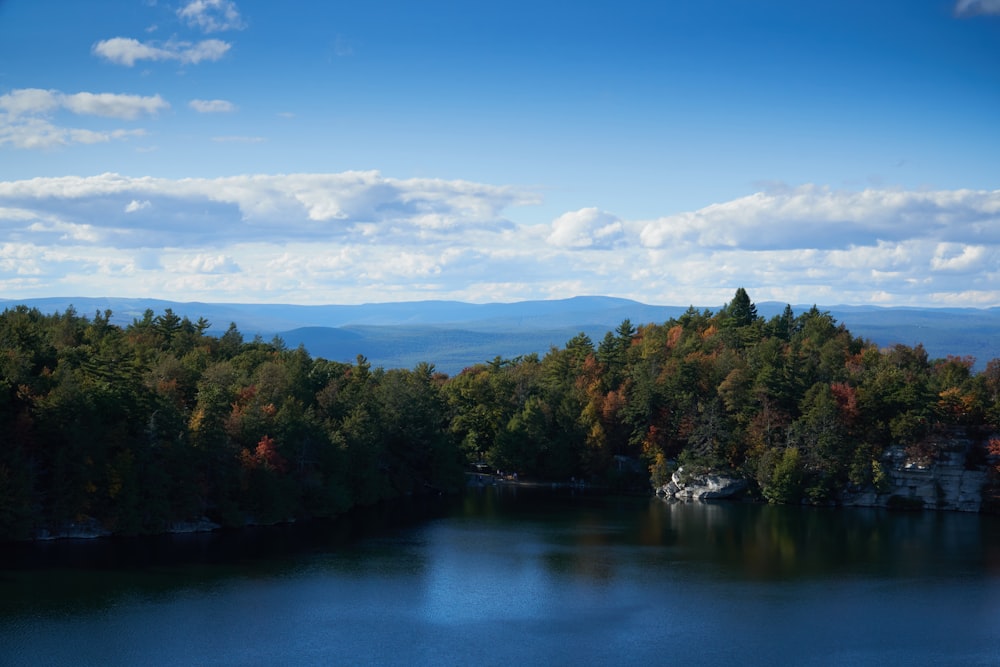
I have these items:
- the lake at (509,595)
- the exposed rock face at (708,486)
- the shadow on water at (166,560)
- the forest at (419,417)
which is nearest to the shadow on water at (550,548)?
the shadow on water at (166,560)

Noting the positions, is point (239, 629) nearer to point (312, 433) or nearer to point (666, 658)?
point (666, 658)

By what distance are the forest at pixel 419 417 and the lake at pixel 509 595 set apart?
11.7 feet

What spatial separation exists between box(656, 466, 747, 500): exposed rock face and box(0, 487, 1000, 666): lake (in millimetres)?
12521

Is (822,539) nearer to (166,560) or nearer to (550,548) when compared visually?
(550,548)

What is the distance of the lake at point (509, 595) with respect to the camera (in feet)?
122

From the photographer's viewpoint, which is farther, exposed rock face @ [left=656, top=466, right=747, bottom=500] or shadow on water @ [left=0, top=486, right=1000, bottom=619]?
exposed rock face @ [left=656, top=466, right=747, bottom=500]

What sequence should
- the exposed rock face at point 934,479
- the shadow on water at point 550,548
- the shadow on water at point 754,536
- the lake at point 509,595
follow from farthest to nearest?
1. the exposed rock face at point 934,479
2. the shadow on water at point 754,536
3. the shadow on water at point 550,548
4. the lake at point 509,595

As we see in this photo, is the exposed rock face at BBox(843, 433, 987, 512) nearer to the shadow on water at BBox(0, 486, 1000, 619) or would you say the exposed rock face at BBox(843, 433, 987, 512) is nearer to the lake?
the shadow on water at BBox(0, 486, 1000, 619)

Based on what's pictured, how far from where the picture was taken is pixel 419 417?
266 ft

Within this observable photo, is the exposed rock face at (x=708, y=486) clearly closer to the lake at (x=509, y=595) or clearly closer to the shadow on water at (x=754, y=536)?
the shadow on water at (x=754, y=536)

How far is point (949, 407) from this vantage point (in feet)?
251

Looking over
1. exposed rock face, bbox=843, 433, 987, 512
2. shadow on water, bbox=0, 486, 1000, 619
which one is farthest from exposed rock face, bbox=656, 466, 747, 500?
exposed rock face, bbox=843, 433, 987, 512

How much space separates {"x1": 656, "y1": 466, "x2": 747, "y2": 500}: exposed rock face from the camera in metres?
79.7

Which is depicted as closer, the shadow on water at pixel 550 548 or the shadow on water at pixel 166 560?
the shadow on water at pixel 166 560
